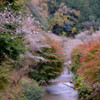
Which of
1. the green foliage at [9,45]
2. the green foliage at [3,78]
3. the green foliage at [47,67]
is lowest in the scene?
the green foliage at [47,67]

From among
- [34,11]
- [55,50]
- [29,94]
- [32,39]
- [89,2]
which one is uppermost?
[89,2]

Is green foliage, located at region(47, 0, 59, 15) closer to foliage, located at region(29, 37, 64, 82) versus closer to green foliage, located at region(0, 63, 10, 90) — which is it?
foliage, located at region(29, 37, 64, 82)

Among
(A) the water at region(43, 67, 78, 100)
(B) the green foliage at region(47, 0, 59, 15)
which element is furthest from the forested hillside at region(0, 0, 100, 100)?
(B) the green foliage at region(47, 0, 59, 15)

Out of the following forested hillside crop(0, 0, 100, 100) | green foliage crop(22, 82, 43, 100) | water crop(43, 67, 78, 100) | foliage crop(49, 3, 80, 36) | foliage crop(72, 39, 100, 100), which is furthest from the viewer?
foliage crop(49, 3, 80, 36)

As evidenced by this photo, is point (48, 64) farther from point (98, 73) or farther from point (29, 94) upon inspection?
point (98, 73)

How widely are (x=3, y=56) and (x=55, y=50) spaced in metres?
11.0

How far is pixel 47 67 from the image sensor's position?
17.2m

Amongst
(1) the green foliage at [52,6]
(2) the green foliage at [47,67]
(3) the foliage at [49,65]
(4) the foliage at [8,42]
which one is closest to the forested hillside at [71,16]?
(1) the green foliage at [52,6]

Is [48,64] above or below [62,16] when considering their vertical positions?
below

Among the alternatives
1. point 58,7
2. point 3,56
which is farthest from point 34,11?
point 58,7

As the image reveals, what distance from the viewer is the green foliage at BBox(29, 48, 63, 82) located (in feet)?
55.9

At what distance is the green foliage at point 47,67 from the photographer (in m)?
17.0

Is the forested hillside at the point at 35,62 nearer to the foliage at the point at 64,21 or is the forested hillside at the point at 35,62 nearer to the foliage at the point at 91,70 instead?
the foliage at the point at 91,70

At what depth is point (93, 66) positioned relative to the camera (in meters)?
10.3
